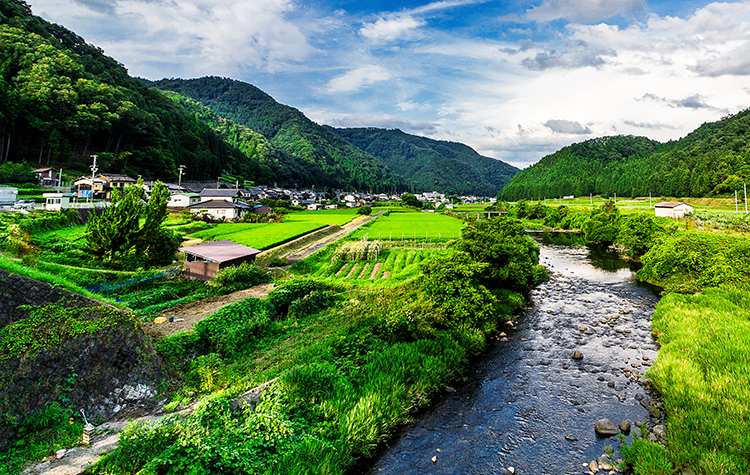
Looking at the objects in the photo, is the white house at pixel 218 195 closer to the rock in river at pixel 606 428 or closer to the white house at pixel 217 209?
the white house at pixel 217 209

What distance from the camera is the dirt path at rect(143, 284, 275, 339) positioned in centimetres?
1452

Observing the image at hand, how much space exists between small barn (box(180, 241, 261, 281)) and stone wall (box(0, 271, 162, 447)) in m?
10.7

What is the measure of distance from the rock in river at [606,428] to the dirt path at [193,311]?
1557 cm

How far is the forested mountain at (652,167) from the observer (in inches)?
3415

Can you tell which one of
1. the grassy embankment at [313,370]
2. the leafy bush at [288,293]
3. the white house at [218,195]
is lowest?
the grassy embankment at [313,370]

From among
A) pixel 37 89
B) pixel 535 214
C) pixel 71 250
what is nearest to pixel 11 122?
pixel 37 89

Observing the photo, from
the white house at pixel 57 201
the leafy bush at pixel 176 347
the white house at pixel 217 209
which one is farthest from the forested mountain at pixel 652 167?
the white house at pixel 57 201

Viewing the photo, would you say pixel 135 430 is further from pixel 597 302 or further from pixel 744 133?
pixel 744 133

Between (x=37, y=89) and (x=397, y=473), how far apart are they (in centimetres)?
8152

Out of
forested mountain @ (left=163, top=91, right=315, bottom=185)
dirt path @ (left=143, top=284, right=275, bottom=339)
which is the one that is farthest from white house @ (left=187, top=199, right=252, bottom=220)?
forested mountain @ (left=163, top=91, right=315, bottom=185)

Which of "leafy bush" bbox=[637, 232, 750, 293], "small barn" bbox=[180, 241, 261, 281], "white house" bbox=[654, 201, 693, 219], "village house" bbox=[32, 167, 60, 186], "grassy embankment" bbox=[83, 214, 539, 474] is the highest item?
"white house" bbox=[654, 201, 693, 219]

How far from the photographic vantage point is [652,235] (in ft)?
121

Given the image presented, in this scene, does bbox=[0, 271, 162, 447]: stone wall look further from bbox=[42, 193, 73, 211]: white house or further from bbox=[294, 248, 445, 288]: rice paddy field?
bbox=[42, 193, 73, 211]: white house

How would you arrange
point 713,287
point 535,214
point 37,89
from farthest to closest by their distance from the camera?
point 535,214, point 37,89, point 713,287
